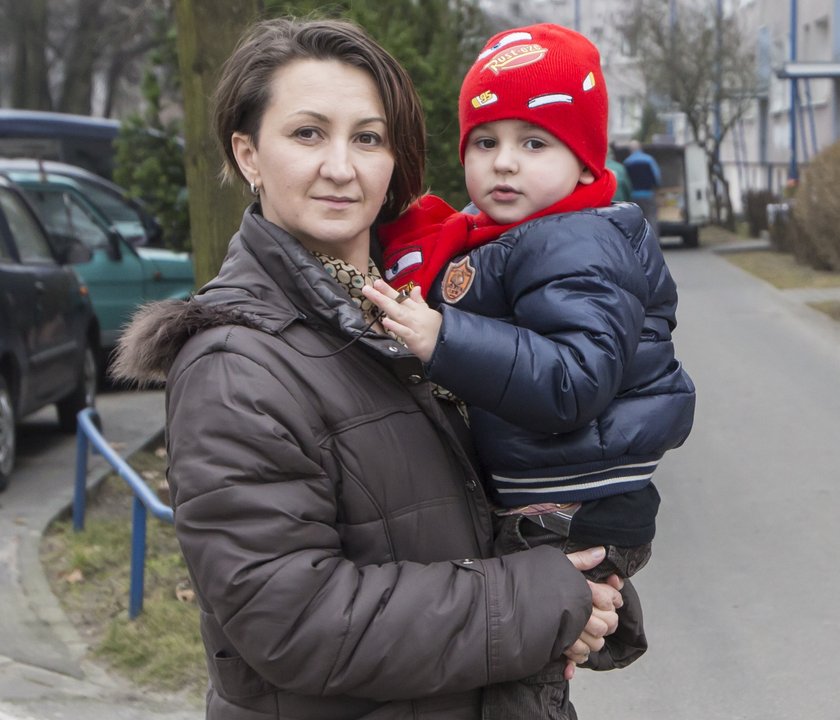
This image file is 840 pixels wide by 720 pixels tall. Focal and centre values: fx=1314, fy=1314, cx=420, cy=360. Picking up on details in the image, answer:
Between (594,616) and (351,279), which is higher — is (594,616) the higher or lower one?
the lower one

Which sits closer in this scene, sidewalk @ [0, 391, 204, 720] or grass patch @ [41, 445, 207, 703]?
sidewalk @ [0, 391, 204, 720]

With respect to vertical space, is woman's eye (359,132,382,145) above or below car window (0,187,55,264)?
above

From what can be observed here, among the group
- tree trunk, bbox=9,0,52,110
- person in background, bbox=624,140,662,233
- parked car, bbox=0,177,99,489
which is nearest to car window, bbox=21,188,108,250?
parked car, bbox=0,177,99,489

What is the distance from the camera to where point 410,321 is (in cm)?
192

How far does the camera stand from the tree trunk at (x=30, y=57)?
30973 mm

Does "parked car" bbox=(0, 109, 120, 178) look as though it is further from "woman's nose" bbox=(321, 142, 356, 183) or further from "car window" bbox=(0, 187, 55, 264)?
"woman's nose" bbox=(321, 142, 356, 183)

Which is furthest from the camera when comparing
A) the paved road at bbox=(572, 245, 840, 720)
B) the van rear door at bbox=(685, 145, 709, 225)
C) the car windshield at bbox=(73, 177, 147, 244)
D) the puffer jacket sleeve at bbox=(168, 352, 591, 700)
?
the van rear door at bbox=(685, 145, 709, 225)

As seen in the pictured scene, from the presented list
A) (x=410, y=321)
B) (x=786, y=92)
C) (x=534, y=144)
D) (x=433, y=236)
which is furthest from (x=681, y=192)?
(x=410, y=321)

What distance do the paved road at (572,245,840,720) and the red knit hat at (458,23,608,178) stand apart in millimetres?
2986

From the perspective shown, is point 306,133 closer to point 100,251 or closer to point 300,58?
point 300,58

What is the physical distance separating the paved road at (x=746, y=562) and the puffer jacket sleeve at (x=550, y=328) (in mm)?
3019

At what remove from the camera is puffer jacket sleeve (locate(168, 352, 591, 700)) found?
1.76 m

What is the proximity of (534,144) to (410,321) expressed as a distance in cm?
56

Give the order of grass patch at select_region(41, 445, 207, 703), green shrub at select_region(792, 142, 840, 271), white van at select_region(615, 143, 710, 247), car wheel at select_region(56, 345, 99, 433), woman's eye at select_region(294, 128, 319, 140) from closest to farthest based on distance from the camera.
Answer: woman's eye at select_region(294, 128, 319, 140) < grass patch at select_region(41, 445, 207, 703) < car wheel at select_region(56, 345, 99, 433) < green shrub at select_region(792, 142, 840, 271) < white van at select_region(615, 143, 710, 247)
